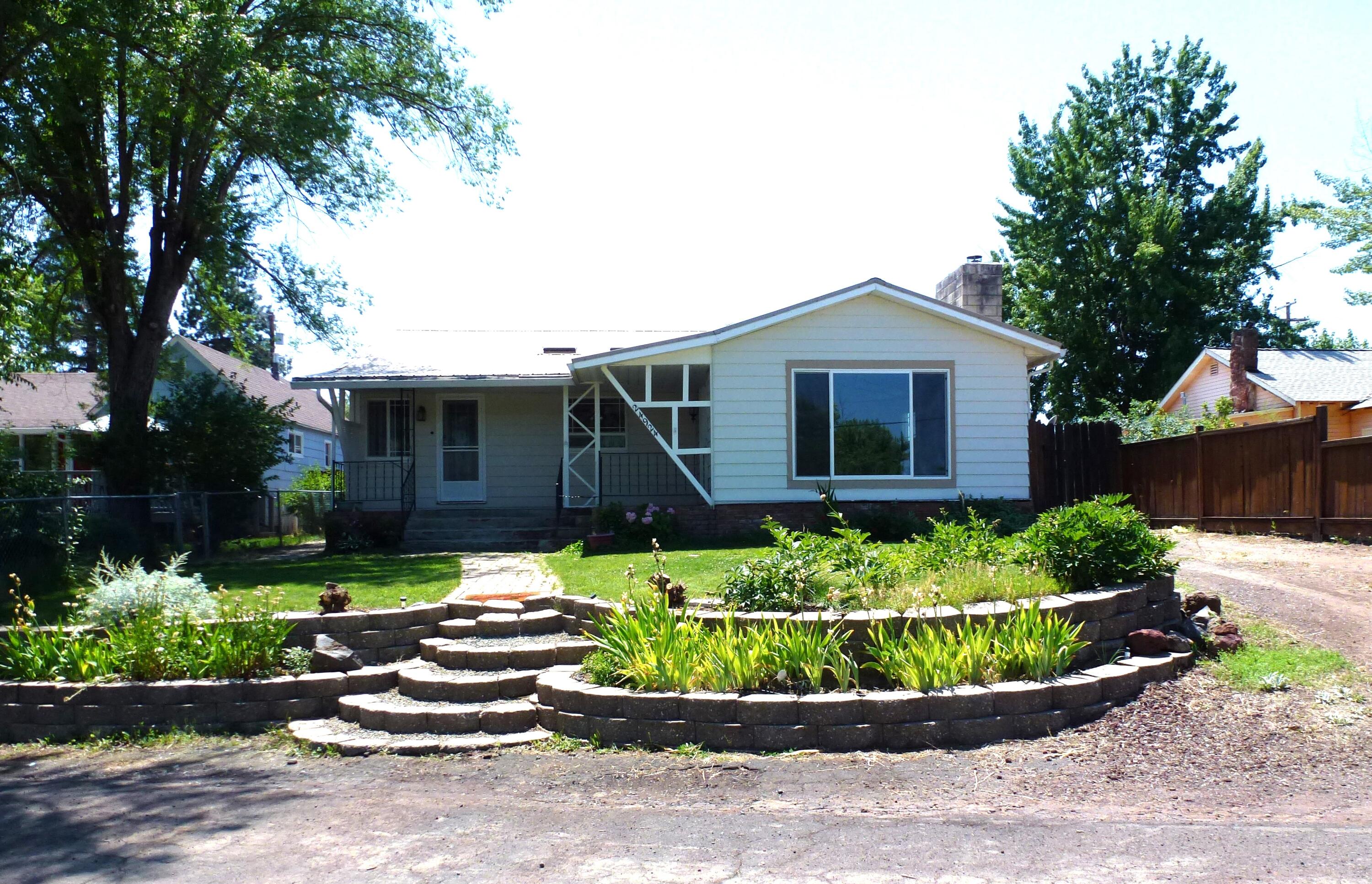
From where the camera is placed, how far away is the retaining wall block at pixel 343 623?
7.96 m

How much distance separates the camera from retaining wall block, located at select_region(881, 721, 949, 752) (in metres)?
5.83

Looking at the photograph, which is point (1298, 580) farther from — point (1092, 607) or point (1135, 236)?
point (1135, 236)

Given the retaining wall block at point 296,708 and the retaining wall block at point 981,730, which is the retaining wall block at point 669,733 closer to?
the retaining wall block at point 981,730

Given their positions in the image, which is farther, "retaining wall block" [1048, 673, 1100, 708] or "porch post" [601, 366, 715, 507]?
"porch post" [601, 366, 715, 507]

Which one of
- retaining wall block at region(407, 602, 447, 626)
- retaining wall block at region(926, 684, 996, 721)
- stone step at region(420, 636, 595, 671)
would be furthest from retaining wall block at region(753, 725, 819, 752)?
retaining wall block at region(407, 602, 447, 626)

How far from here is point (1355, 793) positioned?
15.9ft

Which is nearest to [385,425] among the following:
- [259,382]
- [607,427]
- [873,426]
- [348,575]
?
[607,427]

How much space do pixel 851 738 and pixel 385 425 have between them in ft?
44.1

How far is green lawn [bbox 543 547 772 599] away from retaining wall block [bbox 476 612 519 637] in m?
0.82

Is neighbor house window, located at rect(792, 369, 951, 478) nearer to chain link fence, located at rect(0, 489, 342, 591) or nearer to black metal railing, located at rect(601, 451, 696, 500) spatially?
black metal railing, located at rect(601, 451, 696, 500)

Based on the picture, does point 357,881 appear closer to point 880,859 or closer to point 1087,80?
point 880,859

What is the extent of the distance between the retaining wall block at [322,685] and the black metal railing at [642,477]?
9.14 metres

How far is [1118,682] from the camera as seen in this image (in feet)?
20.5

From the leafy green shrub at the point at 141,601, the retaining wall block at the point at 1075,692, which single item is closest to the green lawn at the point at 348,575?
the leafy green shrub at the point at 141,601
